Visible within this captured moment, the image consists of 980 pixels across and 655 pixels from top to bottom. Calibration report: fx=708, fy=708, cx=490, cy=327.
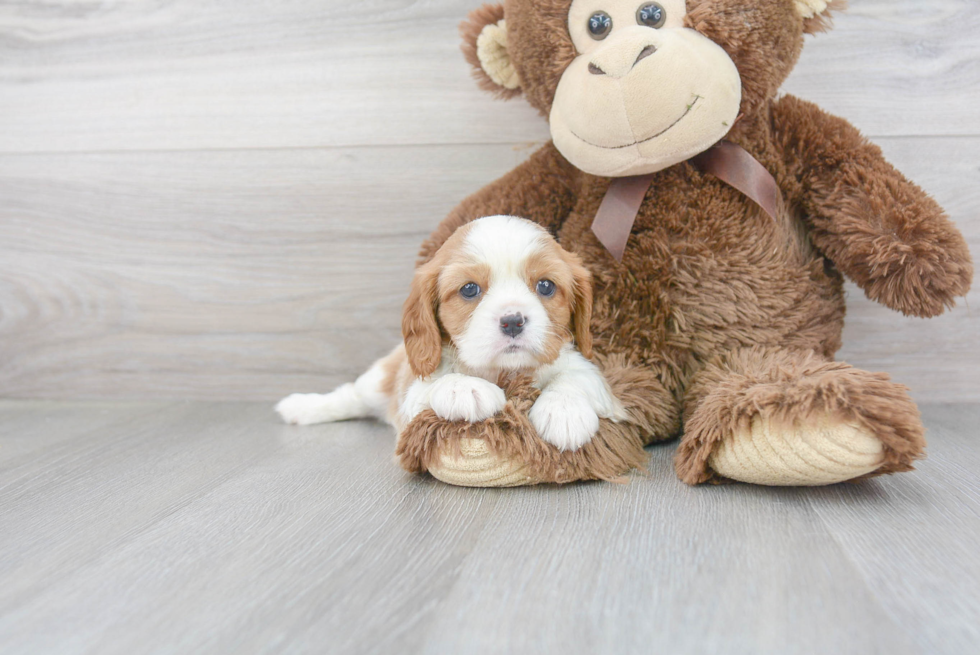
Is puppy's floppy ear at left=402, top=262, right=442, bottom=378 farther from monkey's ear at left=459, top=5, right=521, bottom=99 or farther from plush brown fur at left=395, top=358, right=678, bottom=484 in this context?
monkey's ear at left=459, top=5, right=521, bottom=99

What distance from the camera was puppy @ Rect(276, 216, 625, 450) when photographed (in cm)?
98

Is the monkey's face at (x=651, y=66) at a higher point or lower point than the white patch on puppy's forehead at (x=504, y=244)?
higher

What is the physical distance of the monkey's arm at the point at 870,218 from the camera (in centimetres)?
109

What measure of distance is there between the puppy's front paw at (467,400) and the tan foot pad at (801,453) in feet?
1.04

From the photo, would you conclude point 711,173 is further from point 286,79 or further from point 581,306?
point 286,79

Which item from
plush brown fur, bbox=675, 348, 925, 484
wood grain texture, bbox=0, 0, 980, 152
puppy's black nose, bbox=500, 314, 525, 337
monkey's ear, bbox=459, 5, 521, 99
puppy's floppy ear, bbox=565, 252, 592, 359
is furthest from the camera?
wood grain texture, bbox=0, 0, 980, 152

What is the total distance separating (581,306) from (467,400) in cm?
24

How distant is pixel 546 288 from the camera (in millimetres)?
1036

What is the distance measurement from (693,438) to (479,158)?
84 centimetres

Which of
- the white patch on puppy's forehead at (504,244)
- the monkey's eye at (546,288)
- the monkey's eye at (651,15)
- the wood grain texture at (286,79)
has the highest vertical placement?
the monkey's eye at (651,15)

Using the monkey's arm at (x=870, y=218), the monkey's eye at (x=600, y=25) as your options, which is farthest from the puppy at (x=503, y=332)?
the monkey's arm at (x=870, y=218)

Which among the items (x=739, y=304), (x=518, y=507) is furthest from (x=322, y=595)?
(x=739, y=304)

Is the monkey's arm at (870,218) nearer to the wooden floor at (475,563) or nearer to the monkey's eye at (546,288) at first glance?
the wooden floor at (475,563)

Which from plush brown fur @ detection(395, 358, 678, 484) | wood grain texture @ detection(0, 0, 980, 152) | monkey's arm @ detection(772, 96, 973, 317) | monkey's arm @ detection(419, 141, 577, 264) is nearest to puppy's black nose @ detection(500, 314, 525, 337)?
plush brown fur @ detection(395, 358, 678, 484)
